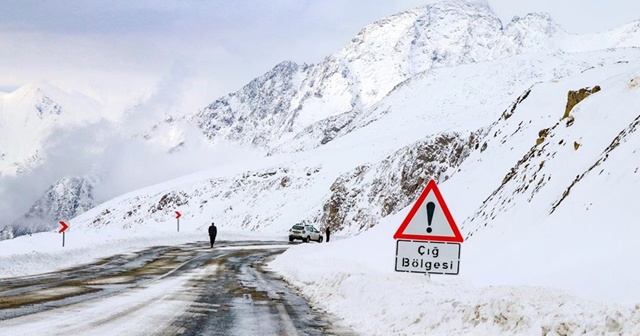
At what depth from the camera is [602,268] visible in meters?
10.3

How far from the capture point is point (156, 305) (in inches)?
498

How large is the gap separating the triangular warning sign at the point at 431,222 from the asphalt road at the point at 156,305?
177 centimetres

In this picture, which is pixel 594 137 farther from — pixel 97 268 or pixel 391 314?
pixel 97 268

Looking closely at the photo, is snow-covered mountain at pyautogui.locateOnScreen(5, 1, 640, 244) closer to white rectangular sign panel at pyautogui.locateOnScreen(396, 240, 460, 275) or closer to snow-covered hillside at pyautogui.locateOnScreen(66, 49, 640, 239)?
snow-covered hillside at pyautogui.locateOnScreen(66, 49, 640, 239)

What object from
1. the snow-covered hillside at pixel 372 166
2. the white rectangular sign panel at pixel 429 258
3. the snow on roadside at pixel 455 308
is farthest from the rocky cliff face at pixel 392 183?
the white rectangular sign panel at pixel 429 258

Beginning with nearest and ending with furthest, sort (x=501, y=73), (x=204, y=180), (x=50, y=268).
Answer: (x=50, y=268) → (x=204, y=180) → (x=501, y=73)

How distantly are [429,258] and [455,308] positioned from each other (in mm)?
1364

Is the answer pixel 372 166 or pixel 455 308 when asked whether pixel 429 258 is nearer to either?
→ pixel 455 308

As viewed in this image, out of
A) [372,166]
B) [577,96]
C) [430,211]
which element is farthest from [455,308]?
[372,166]

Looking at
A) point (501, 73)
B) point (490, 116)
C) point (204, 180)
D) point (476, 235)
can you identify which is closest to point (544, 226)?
point (476, 235)

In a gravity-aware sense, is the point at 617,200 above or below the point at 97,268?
above

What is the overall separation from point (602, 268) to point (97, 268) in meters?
18.8

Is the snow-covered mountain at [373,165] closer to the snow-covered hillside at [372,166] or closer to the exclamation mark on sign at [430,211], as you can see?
the snow-covered hillside at [372,166]

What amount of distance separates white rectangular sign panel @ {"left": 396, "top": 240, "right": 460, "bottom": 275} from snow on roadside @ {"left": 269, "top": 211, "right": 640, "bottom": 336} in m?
0.37
